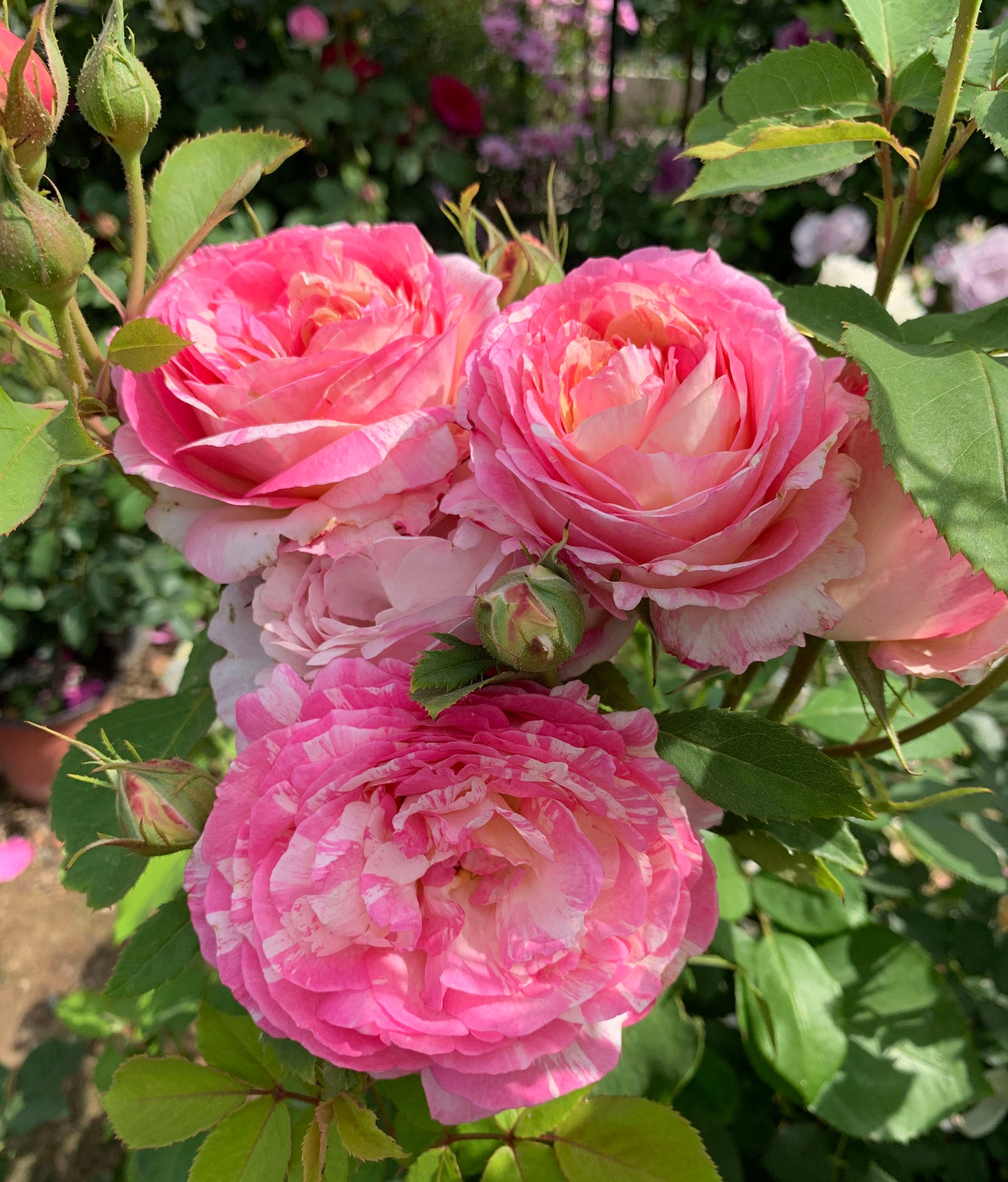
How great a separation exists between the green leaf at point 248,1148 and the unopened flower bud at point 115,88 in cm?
57

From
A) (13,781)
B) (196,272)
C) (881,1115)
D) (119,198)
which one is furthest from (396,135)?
(881,1115)

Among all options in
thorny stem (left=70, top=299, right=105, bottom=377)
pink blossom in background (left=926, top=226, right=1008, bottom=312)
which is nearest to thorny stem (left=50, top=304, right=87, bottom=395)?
thorny stem (left=70, top=299, right=105, bottom=377)

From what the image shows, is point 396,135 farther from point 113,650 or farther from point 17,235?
point 17,235

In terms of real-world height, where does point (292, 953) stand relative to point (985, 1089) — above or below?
above

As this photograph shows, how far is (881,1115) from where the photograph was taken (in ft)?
2.49

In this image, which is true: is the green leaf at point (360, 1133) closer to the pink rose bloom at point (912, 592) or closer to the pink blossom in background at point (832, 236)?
the pink rose bloom at point (912, 592)

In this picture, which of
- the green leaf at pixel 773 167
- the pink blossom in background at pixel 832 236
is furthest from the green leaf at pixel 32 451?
the pink blossom in background at pixel 832 236

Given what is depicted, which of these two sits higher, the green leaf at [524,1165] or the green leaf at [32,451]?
the green leaf at [32,451]

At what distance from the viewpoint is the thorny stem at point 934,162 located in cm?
41

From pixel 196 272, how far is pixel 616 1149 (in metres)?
0.57

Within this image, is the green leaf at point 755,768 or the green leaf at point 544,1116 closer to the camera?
the green leaf at point 755,768

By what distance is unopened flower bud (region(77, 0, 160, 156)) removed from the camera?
44 cm

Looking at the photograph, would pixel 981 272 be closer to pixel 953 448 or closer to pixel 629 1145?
pixel 953 448

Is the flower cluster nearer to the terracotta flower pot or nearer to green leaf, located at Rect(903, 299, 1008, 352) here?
green leaf, located at Rect(903, 299, 1008, 352)
